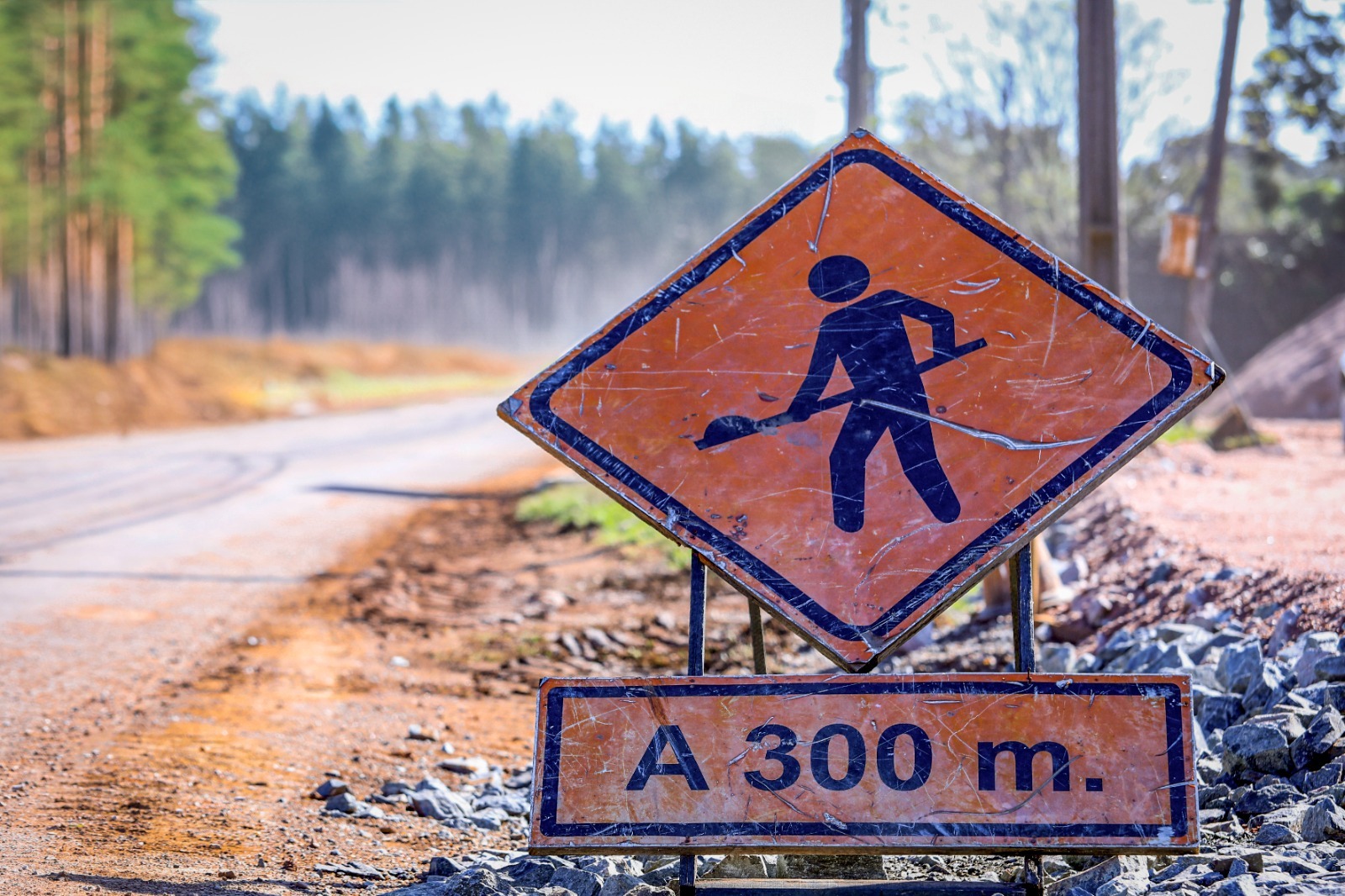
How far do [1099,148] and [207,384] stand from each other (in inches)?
1252

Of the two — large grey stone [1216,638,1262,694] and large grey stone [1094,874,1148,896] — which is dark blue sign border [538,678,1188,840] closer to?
large grey stone [1094,874,1148,896]

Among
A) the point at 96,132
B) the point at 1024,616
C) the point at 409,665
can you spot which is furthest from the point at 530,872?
the point at 96,132

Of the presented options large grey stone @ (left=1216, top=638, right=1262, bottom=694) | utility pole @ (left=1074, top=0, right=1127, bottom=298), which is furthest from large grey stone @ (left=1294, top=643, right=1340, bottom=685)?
utility pole @ (left=1074, top=0, right=1127, bottom=298)

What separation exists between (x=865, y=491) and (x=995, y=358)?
47 cm

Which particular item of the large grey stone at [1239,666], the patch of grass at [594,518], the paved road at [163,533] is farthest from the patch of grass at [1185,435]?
the large grey stone at [1239,666]

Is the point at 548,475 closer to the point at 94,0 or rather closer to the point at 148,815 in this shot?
the point at 148,815

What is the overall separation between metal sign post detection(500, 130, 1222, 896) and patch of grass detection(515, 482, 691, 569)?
6622 mm

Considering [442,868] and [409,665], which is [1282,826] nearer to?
[442,868]

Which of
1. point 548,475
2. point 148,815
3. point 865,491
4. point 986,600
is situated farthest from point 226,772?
point 548,475

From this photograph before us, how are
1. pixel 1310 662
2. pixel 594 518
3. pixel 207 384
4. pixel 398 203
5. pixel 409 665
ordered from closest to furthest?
pixel 1310 662
pixel 409 665
pixel 594 518
pixel 207 384
pixel 398 203

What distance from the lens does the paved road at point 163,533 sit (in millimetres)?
6137

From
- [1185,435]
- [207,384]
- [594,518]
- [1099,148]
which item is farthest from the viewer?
[207,384]

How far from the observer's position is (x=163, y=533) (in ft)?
35.0

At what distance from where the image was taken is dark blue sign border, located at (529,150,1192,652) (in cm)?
270
